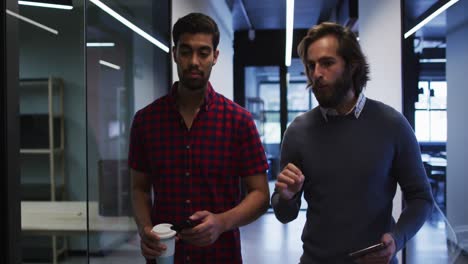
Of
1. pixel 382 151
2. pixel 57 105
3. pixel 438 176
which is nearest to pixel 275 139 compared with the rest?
pixel 438 176

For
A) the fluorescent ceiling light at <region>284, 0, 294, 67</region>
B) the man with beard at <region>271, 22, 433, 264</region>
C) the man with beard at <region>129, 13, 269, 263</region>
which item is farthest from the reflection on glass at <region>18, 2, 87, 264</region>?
the man with beard at <region>271, 22, 433, 264</region>

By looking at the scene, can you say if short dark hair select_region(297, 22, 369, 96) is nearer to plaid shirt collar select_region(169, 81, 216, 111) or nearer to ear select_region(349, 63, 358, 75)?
ear select_region(349, 63, 358, 75)

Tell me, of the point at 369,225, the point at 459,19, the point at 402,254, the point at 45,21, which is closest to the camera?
the point at 369,225

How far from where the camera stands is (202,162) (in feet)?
4.26

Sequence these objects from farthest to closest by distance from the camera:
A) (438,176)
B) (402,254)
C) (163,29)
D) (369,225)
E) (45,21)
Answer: (438,176) < (45,21) < (163,29) < (402,254) < (369,225)

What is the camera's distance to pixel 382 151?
131 cm

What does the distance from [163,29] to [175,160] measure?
7.70 ft

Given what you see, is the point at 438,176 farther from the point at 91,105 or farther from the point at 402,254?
the point at 91,105

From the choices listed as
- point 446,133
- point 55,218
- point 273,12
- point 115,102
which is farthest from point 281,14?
point 55,218

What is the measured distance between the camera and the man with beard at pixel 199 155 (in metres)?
1.29

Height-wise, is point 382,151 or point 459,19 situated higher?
point 459,19

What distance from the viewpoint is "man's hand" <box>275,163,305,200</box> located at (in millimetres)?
1205

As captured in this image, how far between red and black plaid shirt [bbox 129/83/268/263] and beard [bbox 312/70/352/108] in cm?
26

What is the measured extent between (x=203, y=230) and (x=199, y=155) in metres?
0.27
